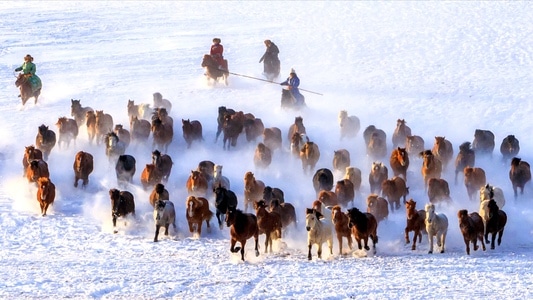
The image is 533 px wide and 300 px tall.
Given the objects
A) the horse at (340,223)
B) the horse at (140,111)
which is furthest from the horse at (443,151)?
the horse at (140,111)

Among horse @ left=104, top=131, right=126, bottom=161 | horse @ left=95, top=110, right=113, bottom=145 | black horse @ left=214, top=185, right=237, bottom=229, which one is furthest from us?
horse @ left=95, top=110, right=113, bottom=145

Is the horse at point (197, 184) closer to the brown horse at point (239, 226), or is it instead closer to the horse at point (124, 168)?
the horse at point (124, 168)

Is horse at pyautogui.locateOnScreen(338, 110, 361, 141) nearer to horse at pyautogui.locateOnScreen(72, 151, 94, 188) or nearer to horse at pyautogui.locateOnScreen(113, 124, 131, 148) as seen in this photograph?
horse at pyautogui.locateOnScreen(113, 124, 131, 148)

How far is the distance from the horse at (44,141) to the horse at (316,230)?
357 inches

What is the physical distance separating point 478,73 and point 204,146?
1306 centimetres

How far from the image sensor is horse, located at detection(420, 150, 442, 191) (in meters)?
22.2

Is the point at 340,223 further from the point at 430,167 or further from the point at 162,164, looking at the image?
the point at 162,164

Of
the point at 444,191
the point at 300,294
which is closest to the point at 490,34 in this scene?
the point at 444,191

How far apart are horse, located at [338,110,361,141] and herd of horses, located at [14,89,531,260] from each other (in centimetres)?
3

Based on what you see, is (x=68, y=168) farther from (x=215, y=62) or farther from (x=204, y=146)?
(x=215, y=62)

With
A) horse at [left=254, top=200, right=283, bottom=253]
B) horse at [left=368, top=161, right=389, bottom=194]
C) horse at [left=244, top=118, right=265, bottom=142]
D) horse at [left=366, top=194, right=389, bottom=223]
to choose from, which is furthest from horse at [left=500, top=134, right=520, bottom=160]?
horse at [left=254, top=200, right=283, bottom=253]

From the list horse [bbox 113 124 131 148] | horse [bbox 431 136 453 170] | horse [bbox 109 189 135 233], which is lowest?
horse [bbox 109 189 135 233]

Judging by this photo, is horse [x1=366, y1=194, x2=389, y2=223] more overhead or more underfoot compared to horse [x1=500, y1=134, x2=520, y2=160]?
more underfoot

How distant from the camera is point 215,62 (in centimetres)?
3108
